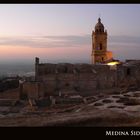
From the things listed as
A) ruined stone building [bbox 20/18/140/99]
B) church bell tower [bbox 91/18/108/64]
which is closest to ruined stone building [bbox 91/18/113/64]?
church bell tower [bbox 91/18/108/64]

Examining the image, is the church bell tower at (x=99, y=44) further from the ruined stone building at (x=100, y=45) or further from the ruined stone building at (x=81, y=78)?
the ruined stone building at (x=81, y=78)

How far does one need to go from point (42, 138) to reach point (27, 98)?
9535 mm

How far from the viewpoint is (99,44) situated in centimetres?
2431

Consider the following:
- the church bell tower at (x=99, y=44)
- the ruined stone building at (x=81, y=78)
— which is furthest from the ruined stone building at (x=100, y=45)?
the ruined stone building at (x=81, y=78)

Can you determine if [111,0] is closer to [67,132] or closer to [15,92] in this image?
[67,132]

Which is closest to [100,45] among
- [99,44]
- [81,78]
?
[99,44]

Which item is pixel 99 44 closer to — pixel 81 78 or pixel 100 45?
pixel 100 45

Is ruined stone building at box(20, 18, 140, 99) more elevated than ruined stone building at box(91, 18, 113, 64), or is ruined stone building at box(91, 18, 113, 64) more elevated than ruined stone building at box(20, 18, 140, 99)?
ruined stone building at box(91, 18, 113, 64)

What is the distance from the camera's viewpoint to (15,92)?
14250 mm

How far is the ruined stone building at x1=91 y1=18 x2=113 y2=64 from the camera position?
24.1 metres

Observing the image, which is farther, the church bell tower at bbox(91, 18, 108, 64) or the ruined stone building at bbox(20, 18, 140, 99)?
the church bell tower at bbox(91, 18, 108, 64)

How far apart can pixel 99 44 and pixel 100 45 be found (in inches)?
5.5

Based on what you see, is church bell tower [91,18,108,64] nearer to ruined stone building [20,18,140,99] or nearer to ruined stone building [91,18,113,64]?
ruined stone building [91,18,113,64]

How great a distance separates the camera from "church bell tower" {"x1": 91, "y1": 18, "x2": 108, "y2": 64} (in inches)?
949
